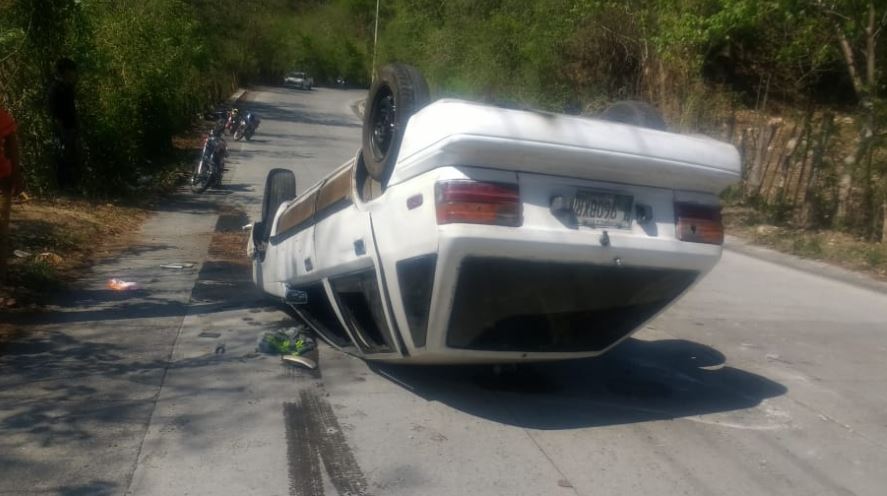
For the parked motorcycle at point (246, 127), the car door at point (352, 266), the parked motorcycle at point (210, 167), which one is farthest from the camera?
the parked motorcycle at point (246, 127)

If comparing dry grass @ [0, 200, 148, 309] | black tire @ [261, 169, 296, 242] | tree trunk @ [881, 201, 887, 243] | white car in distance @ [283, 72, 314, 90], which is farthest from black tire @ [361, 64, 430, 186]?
white car in distance @ [283, 72, 314, 90]

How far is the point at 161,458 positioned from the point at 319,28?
75539 millimetres

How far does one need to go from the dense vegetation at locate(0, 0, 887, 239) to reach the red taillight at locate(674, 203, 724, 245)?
1.83m

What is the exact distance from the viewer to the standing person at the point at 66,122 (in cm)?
1273

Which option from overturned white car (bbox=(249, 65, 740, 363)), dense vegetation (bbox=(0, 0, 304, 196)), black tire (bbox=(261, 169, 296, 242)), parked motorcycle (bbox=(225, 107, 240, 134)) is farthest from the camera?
parked motorcycle (bbox=(225, 107, 240, 134))

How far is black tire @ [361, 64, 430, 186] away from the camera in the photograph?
5285mm

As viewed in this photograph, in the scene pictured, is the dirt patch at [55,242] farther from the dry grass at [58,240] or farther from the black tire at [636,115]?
the black tire at [636,115]

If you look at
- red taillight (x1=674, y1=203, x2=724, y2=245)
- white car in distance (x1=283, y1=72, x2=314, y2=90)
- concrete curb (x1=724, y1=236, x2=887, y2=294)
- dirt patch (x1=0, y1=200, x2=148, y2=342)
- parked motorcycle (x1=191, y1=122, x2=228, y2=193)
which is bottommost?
concrete curb (x1=724, y1=236, x2=887, y2=294)

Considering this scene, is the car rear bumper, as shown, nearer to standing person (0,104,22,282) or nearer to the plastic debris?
standing person (0,104,22,282)

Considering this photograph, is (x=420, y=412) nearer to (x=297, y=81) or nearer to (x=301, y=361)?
(x=301, y=361)

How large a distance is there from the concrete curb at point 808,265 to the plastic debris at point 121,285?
7.84m

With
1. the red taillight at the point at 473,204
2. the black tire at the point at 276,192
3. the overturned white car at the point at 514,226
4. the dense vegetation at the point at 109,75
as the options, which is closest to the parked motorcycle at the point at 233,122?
the dense vegetation at the point at 109,75

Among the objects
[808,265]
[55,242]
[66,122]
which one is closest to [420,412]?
[55,242]

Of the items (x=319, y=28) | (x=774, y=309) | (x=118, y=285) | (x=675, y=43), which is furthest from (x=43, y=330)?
(x=319, y=28)
